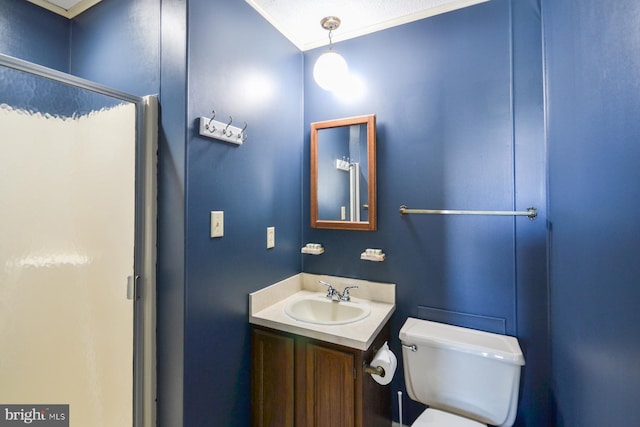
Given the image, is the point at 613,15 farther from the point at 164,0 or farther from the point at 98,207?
the point at 98,207

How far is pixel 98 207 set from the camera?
112 centimetres

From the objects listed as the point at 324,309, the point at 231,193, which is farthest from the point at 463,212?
the point at 231,193

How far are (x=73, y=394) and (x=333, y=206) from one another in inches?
57.4

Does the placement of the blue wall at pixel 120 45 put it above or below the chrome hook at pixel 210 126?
above

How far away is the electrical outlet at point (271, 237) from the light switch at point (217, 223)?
0.34m

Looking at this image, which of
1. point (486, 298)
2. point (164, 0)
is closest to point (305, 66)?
point (164, 0)

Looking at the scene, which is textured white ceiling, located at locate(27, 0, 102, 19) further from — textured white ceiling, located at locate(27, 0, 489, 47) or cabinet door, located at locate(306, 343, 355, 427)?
cabinet door, located at locate(306, 343, 355, 427)

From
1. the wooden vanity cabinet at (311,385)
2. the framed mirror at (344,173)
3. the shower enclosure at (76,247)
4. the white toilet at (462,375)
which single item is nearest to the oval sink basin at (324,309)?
the wooden vanity cabinet at (311,385)

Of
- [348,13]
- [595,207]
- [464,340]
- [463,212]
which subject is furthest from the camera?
[348,13]

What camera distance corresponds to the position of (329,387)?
1.23 meters

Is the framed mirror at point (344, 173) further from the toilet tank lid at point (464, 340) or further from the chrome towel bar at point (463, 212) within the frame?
the toilet tank lid at point (464, 340)

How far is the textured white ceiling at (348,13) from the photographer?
145 centimetres

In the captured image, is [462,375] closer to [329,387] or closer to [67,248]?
[329,387]
